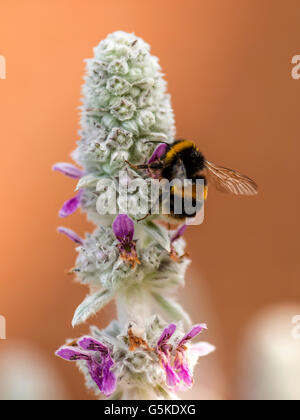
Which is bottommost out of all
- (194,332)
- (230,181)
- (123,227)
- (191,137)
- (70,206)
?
(194,332)

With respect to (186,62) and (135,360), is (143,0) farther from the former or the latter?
(135,360)

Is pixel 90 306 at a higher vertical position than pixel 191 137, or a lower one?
lower

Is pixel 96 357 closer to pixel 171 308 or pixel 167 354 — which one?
pixel 167 354

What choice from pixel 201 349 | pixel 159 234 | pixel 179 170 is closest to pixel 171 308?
pixel 201 349

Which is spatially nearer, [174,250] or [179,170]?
[174,250]

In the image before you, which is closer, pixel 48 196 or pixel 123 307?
pixel 123 307

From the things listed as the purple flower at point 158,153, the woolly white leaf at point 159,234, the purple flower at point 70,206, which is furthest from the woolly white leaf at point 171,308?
the purple flower at point 158,153

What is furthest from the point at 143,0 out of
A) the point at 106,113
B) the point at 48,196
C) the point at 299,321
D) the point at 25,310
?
the point at 106,113
